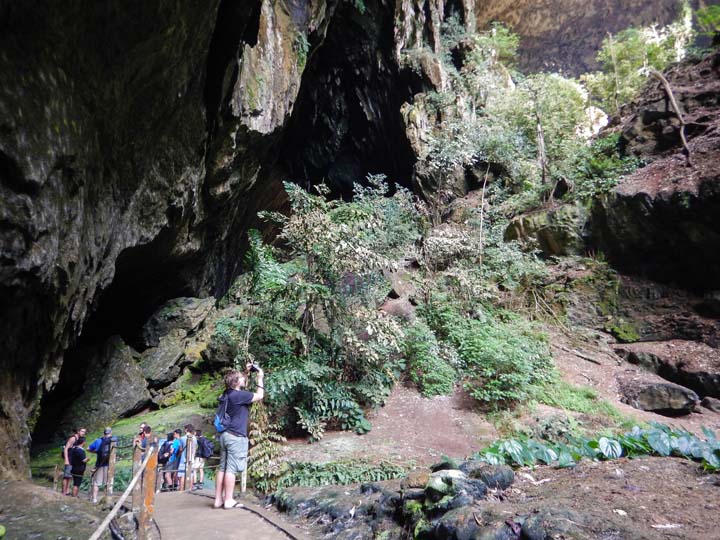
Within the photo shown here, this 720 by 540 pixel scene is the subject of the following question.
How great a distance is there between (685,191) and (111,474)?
14.8 meters

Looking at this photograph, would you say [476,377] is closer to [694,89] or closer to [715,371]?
[715,371]

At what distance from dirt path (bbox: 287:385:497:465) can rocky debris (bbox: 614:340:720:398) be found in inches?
226

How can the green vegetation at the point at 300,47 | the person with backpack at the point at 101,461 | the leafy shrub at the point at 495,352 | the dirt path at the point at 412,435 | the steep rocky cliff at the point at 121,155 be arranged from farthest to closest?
the green vegetation at the point at 300,47, the leafy shrub at the point at 495,352, the dirt path at the point at 412,435, the person with backpack at the point at 101,461, the steep rocky cliff at the point at 121,155

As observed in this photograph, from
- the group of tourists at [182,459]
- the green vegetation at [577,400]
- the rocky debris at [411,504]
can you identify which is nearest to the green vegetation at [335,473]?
the rocky debris at [411,504]

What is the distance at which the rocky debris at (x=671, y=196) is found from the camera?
11.2 metres

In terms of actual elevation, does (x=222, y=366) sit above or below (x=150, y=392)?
above

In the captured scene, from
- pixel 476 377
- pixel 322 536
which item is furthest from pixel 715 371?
pixel 322 536

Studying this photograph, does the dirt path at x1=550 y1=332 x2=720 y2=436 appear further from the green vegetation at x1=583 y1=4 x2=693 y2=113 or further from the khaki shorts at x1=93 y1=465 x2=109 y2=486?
the green vegetation at x1=583 y1=4 x2=693 y2=113

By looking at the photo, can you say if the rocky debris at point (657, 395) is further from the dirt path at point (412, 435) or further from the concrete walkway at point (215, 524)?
the concrete walkway at point (215, 524)

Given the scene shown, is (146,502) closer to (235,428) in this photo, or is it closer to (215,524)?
(215,524)

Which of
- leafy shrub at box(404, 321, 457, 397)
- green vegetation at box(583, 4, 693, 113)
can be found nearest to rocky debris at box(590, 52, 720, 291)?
leafy shrub at box(404, 321, 457, 397)

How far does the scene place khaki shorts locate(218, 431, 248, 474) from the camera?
434 centimetres

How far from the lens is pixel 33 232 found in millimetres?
4312

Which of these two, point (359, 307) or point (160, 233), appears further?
point (160, 233)
